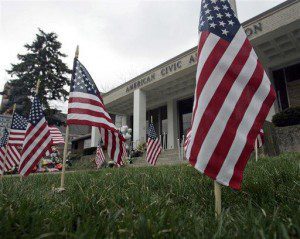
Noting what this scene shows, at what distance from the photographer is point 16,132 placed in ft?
34.6

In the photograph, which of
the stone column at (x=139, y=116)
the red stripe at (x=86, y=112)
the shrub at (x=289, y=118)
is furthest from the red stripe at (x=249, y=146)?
the stone column at (x=139, y=116)

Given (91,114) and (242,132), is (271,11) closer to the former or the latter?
(91,114)

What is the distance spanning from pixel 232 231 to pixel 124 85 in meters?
23.2

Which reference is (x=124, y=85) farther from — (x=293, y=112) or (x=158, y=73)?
(x=293, y=112)

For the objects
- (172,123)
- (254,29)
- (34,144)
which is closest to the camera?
(34,144)

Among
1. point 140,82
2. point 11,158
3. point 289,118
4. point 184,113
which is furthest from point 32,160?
point 184,113

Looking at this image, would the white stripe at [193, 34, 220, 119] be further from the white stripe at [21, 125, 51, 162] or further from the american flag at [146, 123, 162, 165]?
the american flag at [146, 123, 162, 165]

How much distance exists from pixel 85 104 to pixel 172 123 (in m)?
19.1

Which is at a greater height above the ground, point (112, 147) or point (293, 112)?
point (293, 112)

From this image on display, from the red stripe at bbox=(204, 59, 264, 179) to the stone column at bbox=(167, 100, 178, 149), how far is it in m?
21.0

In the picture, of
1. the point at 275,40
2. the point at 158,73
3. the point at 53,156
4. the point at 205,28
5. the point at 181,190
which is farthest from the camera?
the point at 53,156

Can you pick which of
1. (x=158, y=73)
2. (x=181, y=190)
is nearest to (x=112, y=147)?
(x=181, y=190)

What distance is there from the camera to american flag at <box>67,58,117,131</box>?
18.0 feet

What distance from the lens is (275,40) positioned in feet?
49.6
